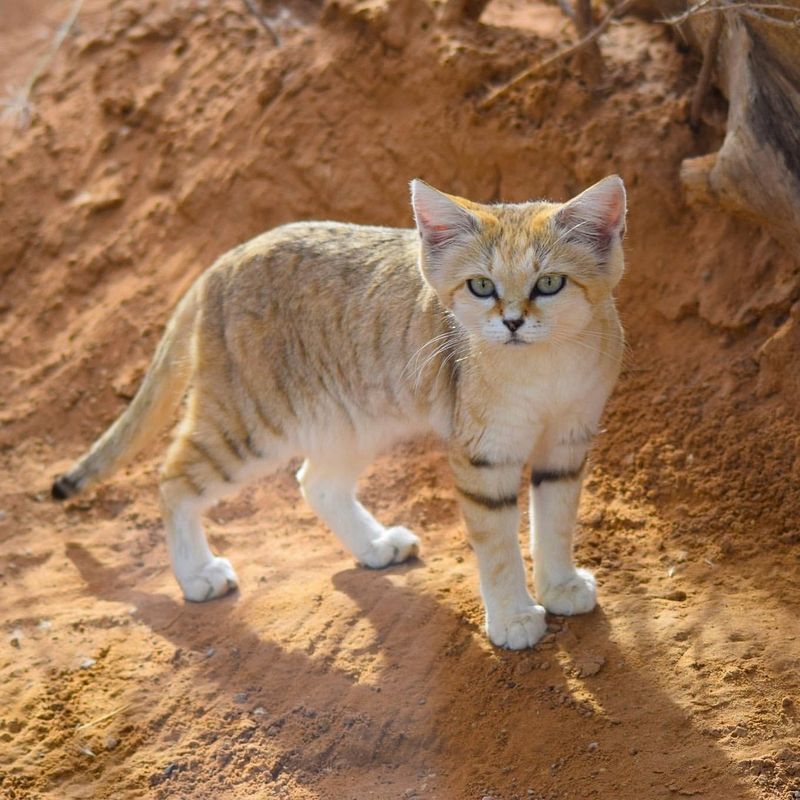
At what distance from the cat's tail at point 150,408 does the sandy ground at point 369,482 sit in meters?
0.43

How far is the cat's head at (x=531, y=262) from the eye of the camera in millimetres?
3459

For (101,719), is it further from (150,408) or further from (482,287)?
(482,287)

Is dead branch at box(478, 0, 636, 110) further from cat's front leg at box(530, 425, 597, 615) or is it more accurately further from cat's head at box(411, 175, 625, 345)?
cat's front leg at box(530, 425, 597, 615)

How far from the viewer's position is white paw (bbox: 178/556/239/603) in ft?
15.1

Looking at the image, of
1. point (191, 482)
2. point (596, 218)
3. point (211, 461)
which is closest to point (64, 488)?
point (191, 482)

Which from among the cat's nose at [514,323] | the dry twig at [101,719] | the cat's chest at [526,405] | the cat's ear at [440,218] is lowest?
the dry twig at [101,719]

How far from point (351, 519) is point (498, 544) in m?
1.04

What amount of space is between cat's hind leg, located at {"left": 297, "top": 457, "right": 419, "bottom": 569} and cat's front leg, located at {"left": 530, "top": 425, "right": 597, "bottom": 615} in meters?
0.81

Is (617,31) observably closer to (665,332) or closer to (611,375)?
(665,332)

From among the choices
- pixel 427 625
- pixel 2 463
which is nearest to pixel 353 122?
pixel 2 463

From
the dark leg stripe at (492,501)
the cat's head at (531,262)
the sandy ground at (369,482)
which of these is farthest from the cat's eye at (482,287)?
the sandy ground at (369,482)

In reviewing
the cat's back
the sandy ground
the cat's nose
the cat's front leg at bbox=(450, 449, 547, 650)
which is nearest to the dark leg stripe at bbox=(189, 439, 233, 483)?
the sandy ground

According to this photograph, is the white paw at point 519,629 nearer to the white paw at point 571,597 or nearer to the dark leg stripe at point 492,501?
the white paw at point 571,597

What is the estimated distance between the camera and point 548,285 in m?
3.50
